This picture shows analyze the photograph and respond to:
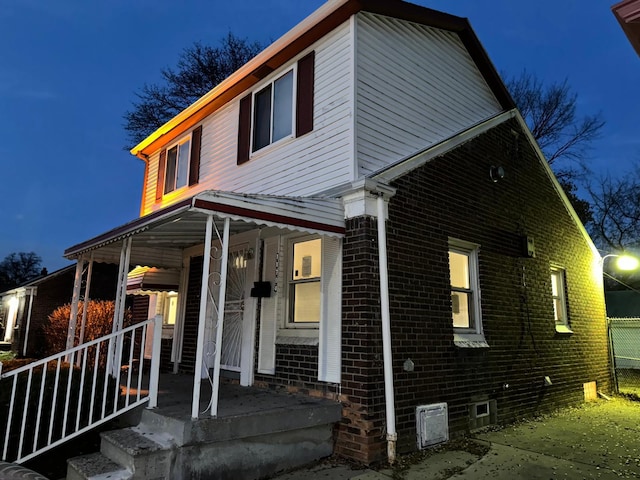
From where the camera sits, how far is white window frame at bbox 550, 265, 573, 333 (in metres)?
8.58

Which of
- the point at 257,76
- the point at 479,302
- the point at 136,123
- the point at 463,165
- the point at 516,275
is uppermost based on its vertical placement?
the point at 136,123

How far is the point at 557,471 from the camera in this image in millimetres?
4625

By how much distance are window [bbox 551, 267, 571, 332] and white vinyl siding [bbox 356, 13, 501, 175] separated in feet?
10.8

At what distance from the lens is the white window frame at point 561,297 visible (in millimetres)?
8578

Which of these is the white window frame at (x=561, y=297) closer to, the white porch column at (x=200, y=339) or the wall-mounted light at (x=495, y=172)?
the wall-mounted light at (x=495, y=172)

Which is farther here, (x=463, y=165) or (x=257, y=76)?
(x=257, y=76)

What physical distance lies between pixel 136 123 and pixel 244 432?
63.0ft

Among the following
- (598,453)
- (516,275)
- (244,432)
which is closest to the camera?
(244,432)

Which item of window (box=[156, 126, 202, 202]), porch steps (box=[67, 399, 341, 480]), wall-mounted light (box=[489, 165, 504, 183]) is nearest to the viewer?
porch steps (box=[67, 399, 341, 480])

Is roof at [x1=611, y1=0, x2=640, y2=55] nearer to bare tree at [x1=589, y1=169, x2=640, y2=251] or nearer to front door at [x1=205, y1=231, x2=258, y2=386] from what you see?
front door at [x1=205, y1=231, x2=258, y2=386]

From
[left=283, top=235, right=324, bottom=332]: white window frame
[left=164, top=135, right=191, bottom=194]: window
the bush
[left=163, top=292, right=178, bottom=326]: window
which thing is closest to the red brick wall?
[left=283, top=235, right=324, bottom=332]: white window frame

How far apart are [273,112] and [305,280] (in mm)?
2940

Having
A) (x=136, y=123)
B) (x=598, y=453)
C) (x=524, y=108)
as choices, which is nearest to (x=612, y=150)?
(x=524, y=108)

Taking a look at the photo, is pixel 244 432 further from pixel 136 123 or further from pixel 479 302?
pixel 136 123
